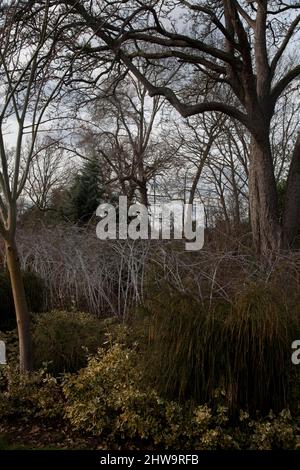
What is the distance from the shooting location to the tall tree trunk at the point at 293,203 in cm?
1080

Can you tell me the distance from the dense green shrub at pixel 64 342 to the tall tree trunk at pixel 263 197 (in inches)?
210

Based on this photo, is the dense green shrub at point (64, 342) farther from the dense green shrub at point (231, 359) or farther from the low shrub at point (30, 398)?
the dense green shrub at point (231, 359)

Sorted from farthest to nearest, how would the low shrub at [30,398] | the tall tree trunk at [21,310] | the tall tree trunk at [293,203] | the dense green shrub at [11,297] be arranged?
1. the tall tree trunk at [293,203]
2. the dense green shrub at [11,297]
3. the tall tree trunk at [21,310]
4. the low shrub at [30,398]

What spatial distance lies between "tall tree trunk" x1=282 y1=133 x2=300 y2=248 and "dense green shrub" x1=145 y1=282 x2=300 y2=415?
6.98 metres

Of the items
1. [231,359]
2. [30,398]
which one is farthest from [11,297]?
[231,359]

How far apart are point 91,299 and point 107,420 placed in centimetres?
409

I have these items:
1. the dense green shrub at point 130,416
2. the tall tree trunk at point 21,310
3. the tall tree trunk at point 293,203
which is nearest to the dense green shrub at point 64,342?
the tall tree trunk at point 21,310

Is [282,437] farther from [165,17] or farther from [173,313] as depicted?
[165,17]

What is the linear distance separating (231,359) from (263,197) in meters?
7.22

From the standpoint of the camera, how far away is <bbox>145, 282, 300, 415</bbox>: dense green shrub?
12.9ft

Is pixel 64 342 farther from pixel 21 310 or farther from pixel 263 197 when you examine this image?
pixel 263 197

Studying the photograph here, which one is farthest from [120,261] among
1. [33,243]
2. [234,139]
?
[234,139]

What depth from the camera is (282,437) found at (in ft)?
12.2
